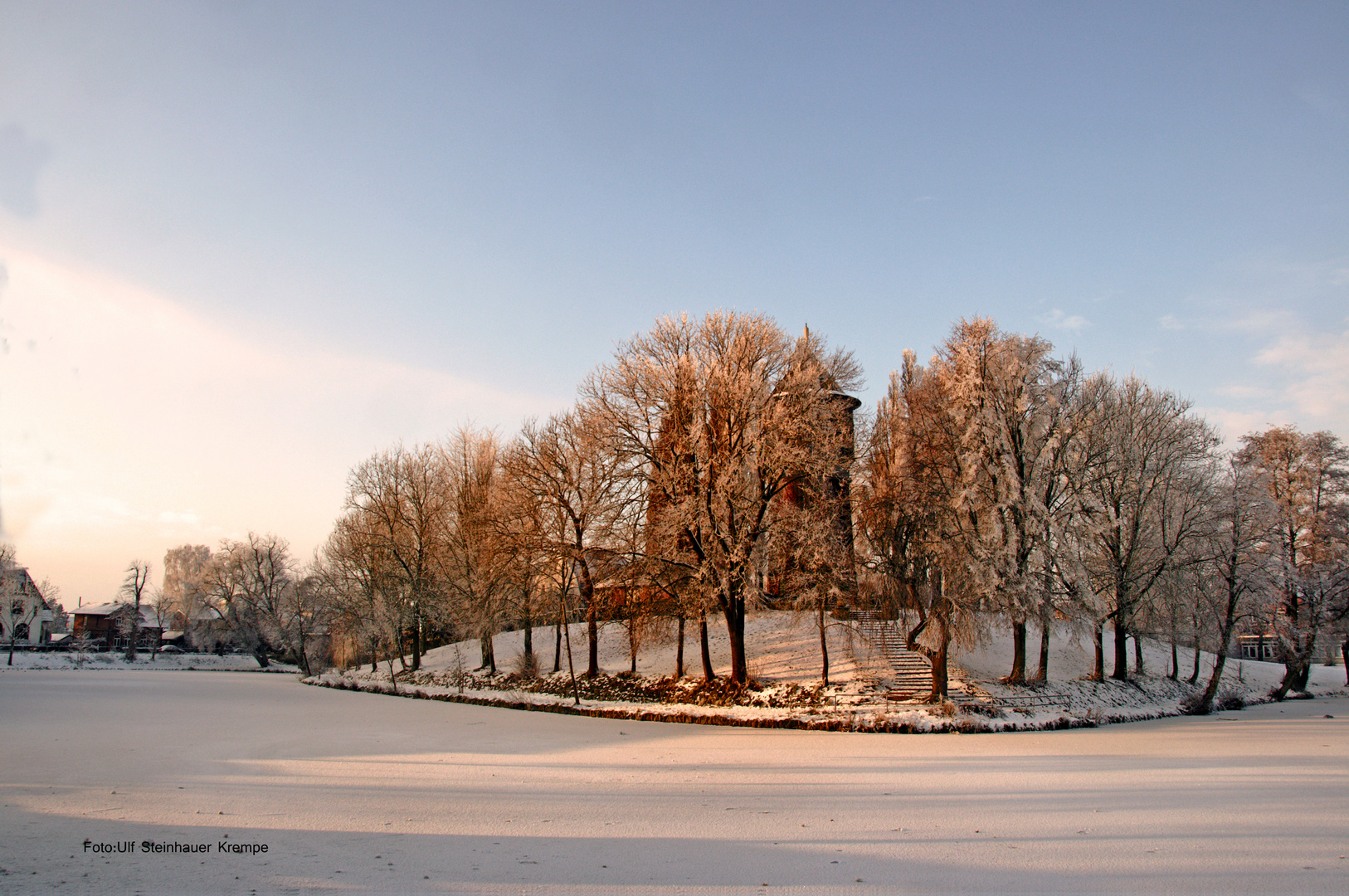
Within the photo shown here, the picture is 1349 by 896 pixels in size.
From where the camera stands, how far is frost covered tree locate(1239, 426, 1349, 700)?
104 ft

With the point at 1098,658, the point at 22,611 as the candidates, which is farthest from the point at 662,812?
the point at 22,611

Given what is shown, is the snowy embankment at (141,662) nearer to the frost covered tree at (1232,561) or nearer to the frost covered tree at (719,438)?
the frost covered tree at (719,438)

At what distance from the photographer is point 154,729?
1931 cm

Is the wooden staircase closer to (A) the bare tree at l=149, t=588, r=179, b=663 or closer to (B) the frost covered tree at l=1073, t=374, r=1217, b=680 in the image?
(B) the frost covered tree at l=1073, t=374, r=1217, b=680

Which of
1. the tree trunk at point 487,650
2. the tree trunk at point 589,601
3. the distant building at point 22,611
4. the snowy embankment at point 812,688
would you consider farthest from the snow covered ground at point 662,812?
the distant building at point 22,611

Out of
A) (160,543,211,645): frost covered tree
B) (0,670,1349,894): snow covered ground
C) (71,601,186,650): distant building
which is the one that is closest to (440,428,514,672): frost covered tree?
(0,670,1349,894): snow covered ground

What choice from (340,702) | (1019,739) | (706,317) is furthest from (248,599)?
(1019,739)

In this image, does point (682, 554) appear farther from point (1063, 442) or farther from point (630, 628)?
point (1063, 442)

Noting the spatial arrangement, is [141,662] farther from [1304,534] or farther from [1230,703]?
[1304,534]

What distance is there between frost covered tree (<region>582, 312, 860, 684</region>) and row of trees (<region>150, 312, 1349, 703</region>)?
0.29 feet

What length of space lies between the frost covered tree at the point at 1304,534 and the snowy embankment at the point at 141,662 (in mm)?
70730

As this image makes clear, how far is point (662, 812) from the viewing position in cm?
1019

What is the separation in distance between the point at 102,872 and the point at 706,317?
2472 cm

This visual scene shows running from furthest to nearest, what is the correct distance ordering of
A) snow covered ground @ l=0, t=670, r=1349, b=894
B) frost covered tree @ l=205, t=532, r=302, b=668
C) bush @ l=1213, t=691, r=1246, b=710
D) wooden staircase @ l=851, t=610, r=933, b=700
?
1. frost covered tree @ l=205, t=532, r=302, b=668
2. bush @ l=1213, t=691, r=1246, b=710
3. wooden staircase @ l=851, t=610, r=933, b=700
4. snow covered ground @ l=0, t=670, r=1349, b=894
